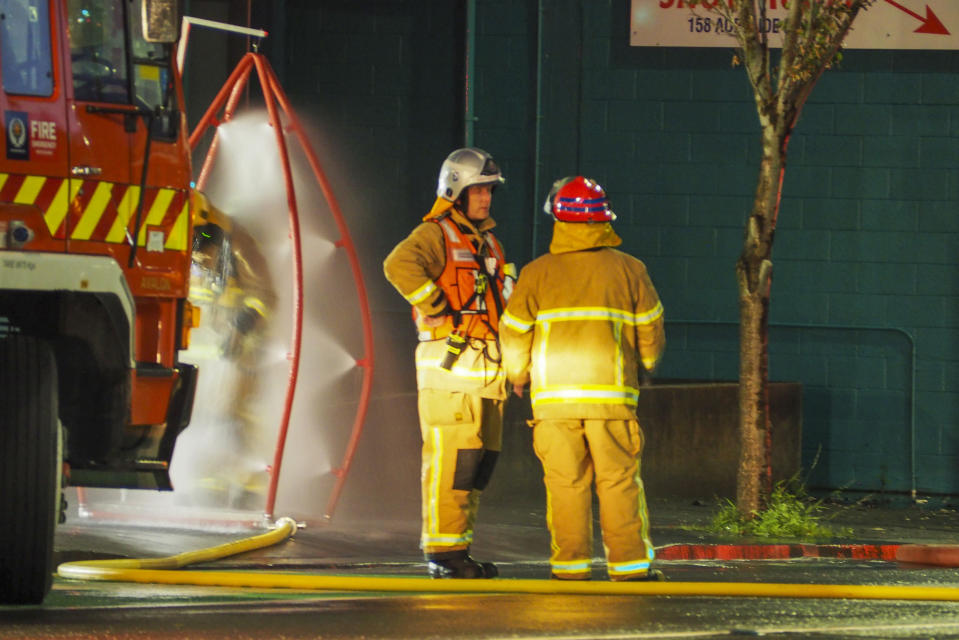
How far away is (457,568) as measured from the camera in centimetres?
751

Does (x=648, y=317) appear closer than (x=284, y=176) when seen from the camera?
Yes

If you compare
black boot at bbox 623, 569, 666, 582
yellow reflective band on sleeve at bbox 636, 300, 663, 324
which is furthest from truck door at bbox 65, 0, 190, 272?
black boot at bbox 623, 569, 666, 582

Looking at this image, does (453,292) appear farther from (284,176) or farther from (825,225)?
(825,225)

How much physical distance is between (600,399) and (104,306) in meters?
2.30

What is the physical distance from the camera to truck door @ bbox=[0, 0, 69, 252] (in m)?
6.21

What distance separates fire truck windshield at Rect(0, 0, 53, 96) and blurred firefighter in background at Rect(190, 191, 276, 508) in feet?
11.6

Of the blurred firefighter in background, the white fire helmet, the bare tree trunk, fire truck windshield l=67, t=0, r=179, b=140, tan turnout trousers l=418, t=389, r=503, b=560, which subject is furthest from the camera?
the bare tree trunk

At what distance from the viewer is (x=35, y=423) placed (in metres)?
5.68

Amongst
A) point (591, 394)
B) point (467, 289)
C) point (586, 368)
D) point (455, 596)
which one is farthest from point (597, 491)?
point (467, 289)

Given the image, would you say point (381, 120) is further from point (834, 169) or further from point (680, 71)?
point (834, 169)

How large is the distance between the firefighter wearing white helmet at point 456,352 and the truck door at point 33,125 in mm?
1724

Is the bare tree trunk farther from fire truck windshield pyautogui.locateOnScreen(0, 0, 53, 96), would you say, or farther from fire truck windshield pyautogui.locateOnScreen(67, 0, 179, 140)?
fire truck windshield pyautogui.locateOnScreen(0, 0, 53, 96)

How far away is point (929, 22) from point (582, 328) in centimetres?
713

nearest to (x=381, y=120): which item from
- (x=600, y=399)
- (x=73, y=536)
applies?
(x=73, y=536)
